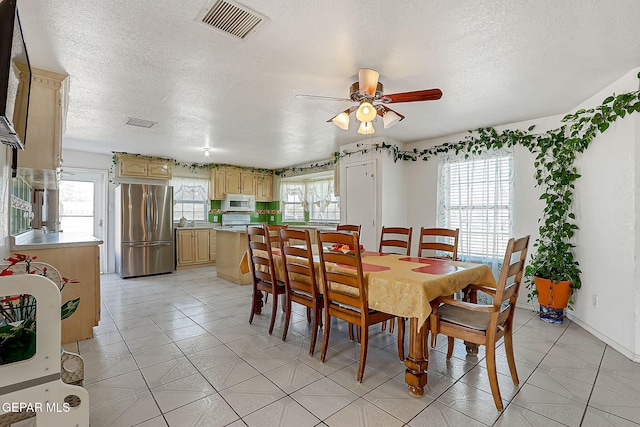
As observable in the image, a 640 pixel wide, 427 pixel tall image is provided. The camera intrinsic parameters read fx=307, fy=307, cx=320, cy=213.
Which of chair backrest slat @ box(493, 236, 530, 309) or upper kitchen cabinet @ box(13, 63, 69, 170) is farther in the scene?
upper kitchen cabinet @ box(13, 63, 69, 170)

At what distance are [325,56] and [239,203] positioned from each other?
217 inches

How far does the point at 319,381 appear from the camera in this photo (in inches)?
83.4

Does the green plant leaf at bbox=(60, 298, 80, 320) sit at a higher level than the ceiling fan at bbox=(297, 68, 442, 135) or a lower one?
lower

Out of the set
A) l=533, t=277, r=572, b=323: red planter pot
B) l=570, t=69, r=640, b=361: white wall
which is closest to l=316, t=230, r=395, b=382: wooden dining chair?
l=570, t=69, r=640, b=361: white wall

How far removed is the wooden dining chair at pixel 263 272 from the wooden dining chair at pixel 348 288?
69cm

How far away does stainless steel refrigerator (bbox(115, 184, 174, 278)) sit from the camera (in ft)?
18.1

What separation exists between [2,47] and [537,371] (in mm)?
3625

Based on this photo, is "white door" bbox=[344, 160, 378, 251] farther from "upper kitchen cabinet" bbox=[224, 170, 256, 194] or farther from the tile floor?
"upper kitchen cabinet" bbox=[224, 170, 256, 194]

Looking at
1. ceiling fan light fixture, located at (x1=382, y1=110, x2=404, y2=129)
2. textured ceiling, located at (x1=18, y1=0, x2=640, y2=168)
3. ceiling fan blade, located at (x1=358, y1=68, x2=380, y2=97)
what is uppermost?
textured ceiling, located at (x1=18, y1=0, x2=640, y2=168)

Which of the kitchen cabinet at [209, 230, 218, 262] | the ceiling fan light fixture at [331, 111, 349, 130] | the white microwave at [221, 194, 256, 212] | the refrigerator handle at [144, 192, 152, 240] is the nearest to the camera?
the ceiling fan light fixture at [331, 111, 349, 130]

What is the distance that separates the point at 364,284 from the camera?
2.17 meters

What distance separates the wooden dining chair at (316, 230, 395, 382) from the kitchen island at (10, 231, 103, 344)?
2.22 metres

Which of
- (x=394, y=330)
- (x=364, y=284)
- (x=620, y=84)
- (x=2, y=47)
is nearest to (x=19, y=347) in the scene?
(x=2, y=47)

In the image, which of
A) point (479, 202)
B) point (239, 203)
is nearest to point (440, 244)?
point (479, 202)
